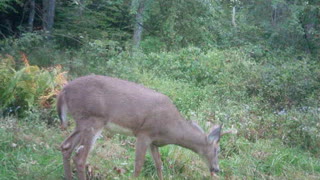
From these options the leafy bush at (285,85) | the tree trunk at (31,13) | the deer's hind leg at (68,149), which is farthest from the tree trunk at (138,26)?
the deer's hind leg at (68,149)

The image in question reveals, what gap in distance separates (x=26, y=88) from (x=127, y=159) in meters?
2.64

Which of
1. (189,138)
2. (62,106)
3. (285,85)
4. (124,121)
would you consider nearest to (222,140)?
(189,138)

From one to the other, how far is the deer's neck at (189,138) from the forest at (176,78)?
33cm

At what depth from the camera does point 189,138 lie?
7387 mm

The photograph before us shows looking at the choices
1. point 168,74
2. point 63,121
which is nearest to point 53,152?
point 63,121

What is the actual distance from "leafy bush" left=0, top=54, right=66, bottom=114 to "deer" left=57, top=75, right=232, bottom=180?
234 cm

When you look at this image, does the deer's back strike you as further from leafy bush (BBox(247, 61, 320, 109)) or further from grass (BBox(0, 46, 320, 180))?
leafy bush (BBox(247, 61, 320, 109))

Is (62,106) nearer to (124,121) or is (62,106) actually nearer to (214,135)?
(124,121)

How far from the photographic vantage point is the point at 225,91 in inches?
486

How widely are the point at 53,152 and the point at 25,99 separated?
6.32 feet

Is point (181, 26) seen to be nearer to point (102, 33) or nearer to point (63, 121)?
point (102, 33)

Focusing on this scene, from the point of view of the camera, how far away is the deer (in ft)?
21.8

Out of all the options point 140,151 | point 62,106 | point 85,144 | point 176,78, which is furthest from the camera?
point 176,78

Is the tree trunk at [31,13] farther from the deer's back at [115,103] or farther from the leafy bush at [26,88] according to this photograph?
the deer's back at [115,103]
